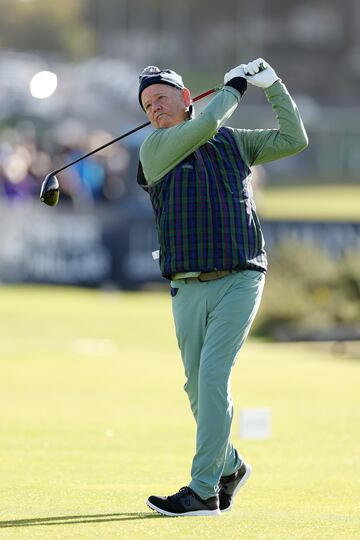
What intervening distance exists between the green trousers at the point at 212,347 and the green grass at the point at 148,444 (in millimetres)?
293

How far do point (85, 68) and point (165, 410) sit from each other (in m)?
42.6

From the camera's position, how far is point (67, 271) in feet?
95.6

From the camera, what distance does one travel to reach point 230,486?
705 centimetres

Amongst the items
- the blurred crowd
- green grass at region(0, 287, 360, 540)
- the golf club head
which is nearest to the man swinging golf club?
green grass at region(0, 287, 360, 540)

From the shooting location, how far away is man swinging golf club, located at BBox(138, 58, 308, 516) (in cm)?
673

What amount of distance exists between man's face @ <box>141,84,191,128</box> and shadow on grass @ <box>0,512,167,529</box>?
1873 millimetres

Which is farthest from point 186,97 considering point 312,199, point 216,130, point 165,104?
point 312,199

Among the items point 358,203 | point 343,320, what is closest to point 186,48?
point 358,203

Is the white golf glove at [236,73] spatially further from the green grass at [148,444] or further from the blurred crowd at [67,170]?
the blurred crowd at [67,170]

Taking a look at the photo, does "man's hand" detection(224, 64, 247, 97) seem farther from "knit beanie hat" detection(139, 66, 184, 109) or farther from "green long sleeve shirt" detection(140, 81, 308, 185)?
"knit beanie hat" detection(139, 66, 184, 109)

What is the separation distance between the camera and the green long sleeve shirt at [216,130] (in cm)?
672

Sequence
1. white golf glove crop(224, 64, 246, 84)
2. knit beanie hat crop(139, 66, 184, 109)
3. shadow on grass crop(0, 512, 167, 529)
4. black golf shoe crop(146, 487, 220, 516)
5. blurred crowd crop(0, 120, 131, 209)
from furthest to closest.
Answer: blurred crowd crop(0, 120, 131, 209) → white golf glove crop(224, 64, 246, 84) → knit beanie hat crop(139, 66, 184, 109) → black golf shoe crop(146, 487, 220, 516) → shadow on grass crop(0, 512, 167, 529)

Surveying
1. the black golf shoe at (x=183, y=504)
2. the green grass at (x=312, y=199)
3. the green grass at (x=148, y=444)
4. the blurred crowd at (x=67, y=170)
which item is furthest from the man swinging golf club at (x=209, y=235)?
the green grass at (x=312, y=199)

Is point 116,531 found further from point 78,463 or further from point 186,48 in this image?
point 186,48
